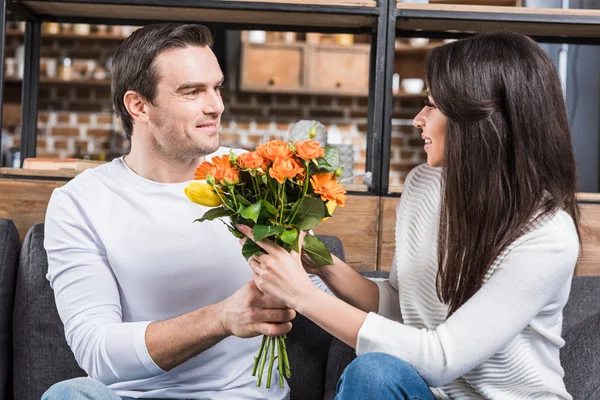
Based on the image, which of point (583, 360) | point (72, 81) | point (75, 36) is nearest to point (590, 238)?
point (583, 360)

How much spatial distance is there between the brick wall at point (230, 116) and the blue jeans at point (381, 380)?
4.30 meters

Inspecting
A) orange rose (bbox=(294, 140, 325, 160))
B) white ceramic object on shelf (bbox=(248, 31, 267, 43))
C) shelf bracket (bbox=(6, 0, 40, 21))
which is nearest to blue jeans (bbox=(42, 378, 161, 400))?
orange rose (bbox=(294, 140, 325, 160))

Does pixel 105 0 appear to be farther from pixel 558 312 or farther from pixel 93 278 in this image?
pixel 558 312

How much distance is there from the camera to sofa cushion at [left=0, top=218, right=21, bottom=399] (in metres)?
2.07

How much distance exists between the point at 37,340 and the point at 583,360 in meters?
1.33

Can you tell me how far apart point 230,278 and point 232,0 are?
2.88 feet

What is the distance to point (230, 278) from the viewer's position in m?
1.87

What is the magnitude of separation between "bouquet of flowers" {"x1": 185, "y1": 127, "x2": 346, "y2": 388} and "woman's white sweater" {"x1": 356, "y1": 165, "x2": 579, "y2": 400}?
228 mm

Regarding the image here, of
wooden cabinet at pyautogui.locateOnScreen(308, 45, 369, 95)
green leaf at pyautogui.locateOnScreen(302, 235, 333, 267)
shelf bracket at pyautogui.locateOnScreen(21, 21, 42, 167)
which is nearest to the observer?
green leaf at pyautogui.locateOnScreen(302, 235, 333, 267)

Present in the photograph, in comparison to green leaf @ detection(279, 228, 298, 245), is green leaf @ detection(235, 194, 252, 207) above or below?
above

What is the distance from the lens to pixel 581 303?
2154mm

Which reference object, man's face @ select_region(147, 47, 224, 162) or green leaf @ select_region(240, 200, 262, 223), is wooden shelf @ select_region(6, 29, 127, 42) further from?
green leaf @ select_region(240, 200, 262, 223)

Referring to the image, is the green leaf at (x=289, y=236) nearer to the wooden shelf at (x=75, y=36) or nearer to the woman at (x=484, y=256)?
the woman at (x=484, y=256)

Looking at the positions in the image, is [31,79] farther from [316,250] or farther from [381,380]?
[381,380]
